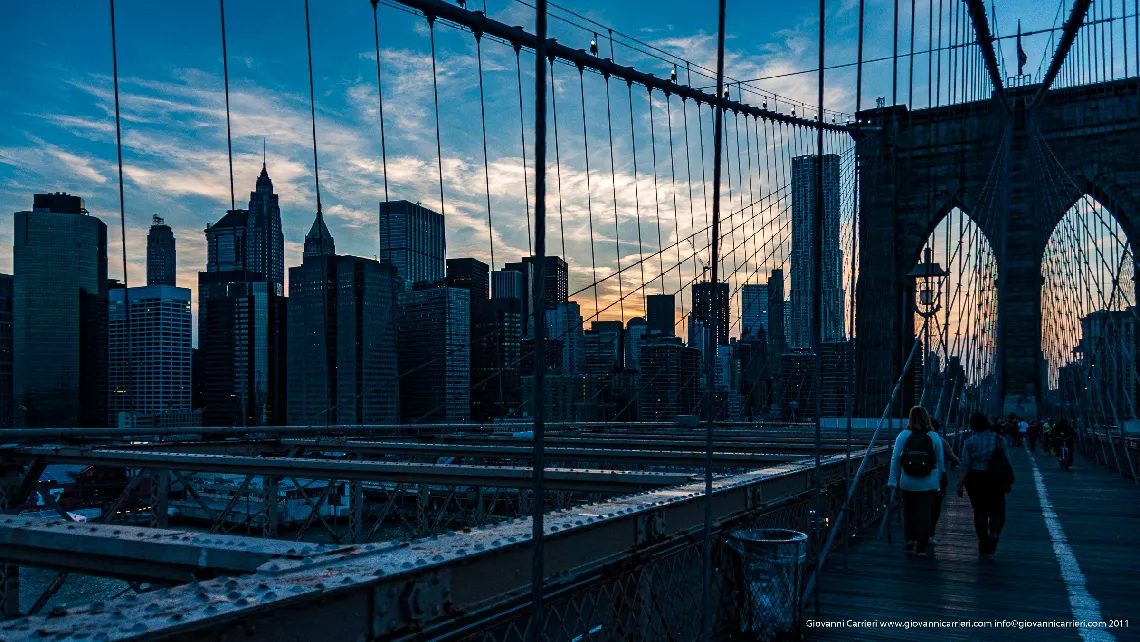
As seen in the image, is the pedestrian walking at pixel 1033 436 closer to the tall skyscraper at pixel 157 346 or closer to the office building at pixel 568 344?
the office building at pixel 568 344

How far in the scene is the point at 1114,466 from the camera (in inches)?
720

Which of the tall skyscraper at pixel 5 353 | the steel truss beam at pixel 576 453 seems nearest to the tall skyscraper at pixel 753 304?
the steel truss beam at pixel 576 453

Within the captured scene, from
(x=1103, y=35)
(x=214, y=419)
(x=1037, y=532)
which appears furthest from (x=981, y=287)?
(x=214, y=419)

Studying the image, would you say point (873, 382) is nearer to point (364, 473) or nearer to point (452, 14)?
point (452, 14)

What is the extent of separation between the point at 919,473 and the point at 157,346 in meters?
54.1

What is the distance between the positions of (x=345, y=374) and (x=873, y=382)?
959 inches

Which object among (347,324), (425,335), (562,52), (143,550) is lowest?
(143,550)

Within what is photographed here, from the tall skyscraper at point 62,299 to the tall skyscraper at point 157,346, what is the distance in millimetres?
1729

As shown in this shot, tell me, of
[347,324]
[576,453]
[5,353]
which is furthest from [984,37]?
[5,353]

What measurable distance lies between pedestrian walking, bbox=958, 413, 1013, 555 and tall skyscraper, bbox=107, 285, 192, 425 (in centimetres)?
4772

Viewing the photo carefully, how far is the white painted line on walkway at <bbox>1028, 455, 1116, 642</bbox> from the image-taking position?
4.99 metres

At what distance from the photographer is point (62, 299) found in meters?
44.1

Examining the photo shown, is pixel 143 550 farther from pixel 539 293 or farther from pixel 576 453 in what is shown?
pixel 576 453

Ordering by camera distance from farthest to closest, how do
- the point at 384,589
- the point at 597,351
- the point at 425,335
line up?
the point at 597,351 < the point at 425,335 < the point at 384,589
